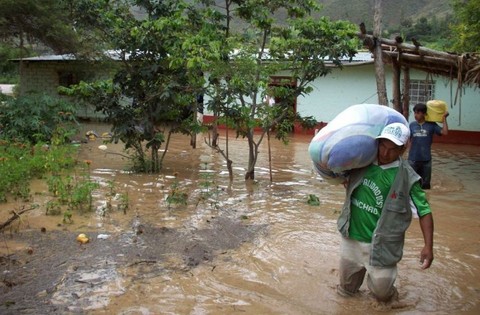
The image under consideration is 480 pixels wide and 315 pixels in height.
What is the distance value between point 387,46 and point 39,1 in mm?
8895

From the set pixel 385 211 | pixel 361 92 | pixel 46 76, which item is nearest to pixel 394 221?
pixel 385 211

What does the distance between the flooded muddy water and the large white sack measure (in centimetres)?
122

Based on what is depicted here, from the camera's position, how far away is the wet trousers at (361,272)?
374 centimetres

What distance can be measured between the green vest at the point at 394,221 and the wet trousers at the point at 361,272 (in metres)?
0.08

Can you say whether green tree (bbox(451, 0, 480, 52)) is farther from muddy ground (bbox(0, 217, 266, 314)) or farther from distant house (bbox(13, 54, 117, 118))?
distant house (bbox(13, 54, 117, 118))

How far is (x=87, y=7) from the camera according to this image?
950cm

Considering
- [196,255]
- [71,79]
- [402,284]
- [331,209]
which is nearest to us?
[402,284]

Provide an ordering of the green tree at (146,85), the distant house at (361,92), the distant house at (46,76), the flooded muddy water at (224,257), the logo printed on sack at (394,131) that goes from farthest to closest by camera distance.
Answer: the distant house at (46,76), the distant house at (361,92), the green tree at (146,85), the flooded muddy water at (224,257), the logo printed on sack at (394,131)

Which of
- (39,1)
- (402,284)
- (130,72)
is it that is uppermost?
(39,1)

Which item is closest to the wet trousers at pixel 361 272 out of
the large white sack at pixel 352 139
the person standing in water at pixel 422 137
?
the large white sack at pixel 352 139

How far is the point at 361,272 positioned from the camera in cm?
399

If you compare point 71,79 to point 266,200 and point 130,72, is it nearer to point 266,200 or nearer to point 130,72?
point 130,72

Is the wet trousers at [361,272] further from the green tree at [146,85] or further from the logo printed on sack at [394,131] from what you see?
the green tree at [146,85]

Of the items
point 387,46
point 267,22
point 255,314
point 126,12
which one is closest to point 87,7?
point 126,12
